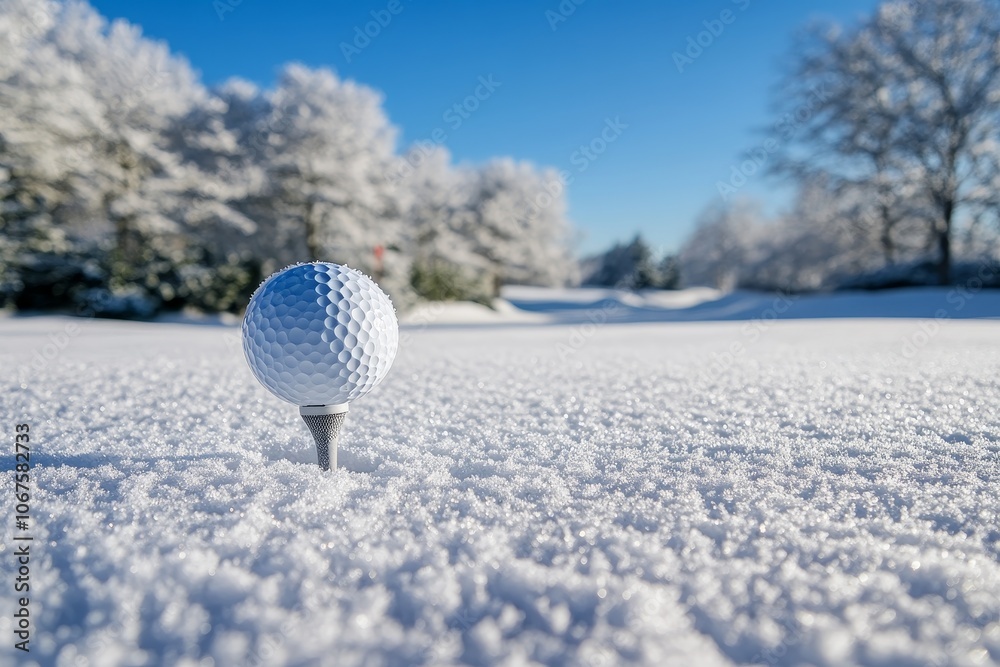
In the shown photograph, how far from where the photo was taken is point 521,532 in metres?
1.18

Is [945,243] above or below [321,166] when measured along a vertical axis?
below

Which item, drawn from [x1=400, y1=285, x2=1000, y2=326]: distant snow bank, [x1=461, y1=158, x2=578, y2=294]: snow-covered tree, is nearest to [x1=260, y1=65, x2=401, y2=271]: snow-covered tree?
[x1=400, y1=285, x2=1000, y2=326]: distant snow bank

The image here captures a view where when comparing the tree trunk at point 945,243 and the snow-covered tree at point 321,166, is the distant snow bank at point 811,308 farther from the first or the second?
the snow-covered tree at point 321,166

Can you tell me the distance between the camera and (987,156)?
10.8m

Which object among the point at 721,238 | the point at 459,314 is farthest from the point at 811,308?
the point at 721,238

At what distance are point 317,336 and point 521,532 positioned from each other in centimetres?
84

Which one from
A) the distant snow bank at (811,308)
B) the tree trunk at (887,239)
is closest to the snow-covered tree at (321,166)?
the distant snow bank at (811,308)

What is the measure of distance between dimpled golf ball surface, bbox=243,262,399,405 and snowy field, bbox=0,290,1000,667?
266 mm

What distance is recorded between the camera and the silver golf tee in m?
1.58

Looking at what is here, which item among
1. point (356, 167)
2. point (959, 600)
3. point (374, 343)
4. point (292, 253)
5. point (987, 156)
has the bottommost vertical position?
point (959, 600)

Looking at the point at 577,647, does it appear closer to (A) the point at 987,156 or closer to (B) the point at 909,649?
(B) the point at 909,649

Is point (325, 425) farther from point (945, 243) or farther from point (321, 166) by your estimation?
point (945, 243)

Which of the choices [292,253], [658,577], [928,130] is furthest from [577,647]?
[292,253]

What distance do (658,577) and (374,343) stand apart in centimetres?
107
